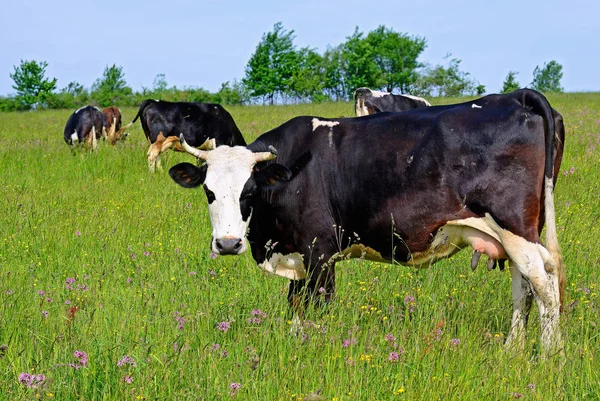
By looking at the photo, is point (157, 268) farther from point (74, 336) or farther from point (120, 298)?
point (74, 336)

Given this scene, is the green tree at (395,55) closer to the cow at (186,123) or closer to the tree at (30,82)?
the tree at (30,82)

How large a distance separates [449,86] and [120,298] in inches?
2815

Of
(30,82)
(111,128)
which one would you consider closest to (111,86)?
(30,82)

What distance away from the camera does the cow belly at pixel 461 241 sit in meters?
5.00

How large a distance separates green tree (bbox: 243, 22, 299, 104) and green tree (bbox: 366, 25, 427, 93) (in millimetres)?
9932

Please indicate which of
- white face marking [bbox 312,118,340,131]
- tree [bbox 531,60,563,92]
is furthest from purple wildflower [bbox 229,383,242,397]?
tree [bbox 531,60,563,92]

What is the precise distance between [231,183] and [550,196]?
2.33 metres

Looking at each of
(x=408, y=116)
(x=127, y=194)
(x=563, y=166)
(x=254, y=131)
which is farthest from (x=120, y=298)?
(x=254, y=131)

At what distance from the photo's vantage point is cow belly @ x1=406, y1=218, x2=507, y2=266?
16.4ft

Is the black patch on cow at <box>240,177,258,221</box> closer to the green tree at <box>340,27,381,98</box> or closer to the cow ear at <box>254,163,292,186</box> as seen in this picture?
the cow ear at <box>254,163,292,186</box>

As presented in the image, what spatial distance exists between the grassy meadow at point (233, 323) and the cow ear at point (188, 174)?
0.80 meters

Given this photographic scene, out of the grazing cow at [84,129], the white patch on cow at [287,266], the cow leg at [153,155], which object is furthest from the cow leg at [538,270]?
the grazing cow at [84,129]

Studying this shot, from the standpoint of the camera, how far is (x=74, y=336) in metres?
4.09

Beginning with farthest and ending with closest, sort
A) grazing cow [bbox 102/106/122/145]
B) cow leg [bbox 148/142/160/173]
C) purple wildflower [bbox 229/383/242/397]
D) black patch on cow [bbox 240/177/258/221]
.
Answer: grazing cow [bbox 102/106/122/145] → cow leg [bbox 148/142/160/173] → black patch on cow [bbox 240/177/258/221] → purple wildflower [bbox 229/383/242/397]
